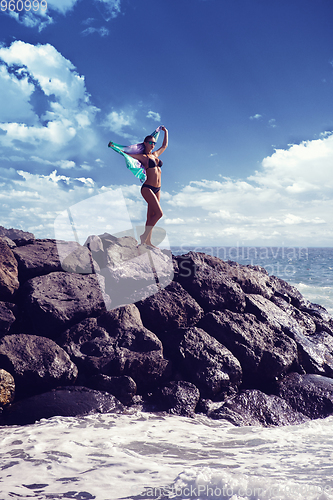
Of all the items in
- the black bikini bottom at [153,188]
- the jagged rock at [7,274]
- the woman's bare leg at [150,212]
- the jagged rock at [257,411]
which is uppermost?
the black bikini bottom at [153,188]

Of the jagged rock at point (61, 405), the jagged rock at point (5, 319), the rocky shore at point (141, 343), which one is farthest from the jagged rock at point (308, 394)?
the jagged rock at point (5, 319)

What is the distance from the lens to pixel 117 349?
4715 millimetres

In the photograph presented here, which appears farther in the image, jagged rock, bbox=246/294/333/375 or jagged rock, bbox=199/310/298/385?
jagged rock, bbox=246/294/333/375

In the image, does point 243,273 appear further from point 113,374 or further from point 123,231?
point 113,374

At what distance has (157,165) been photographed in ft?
23.8

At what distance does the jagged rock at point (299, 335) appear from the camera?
19.0 feet

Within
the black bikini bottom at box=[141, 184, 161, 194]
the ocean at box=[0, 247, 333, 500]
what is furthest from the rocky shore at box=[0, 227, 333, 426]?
the black bikini bottom at box=[141, 184, 161, 194]

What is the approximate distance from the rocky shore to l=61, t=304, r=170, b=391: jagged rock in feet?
0.05

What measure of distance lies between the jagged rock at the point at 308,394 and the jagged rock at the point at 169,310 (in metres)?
1.77

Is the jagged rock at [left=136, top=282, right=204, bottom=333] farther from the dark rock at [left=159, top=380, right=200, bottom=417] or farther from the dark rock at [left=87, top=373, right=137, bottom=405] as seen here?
the dark rock at [left=87, top=373, right=137, bottom=405]

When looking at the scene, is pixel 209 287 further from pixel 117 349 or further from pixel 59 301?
pixel 59 301

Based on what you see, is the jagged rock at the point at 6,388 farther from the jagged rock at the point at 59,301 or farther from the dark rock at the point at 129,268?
the dark rock at the point at 129,268

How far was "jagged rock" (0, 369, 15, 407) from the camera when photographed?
155 inches

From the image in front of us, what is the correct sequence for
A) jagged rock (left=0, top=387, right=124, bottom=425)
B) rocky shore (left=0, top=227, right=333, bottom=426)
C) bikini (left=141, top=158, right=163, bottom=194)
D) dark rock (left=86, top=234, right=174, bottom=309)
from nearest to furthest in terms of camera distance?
1. jagged rock (left=0, top=387, right=124, bottom=425)
2. rocky shore (left=0, top=227, right=333, bottom=426)
3. dark rock (left=86, top=234, right=174, bottom=309)
4. bikini (left=141, top=158, right=163, bottom=194)
